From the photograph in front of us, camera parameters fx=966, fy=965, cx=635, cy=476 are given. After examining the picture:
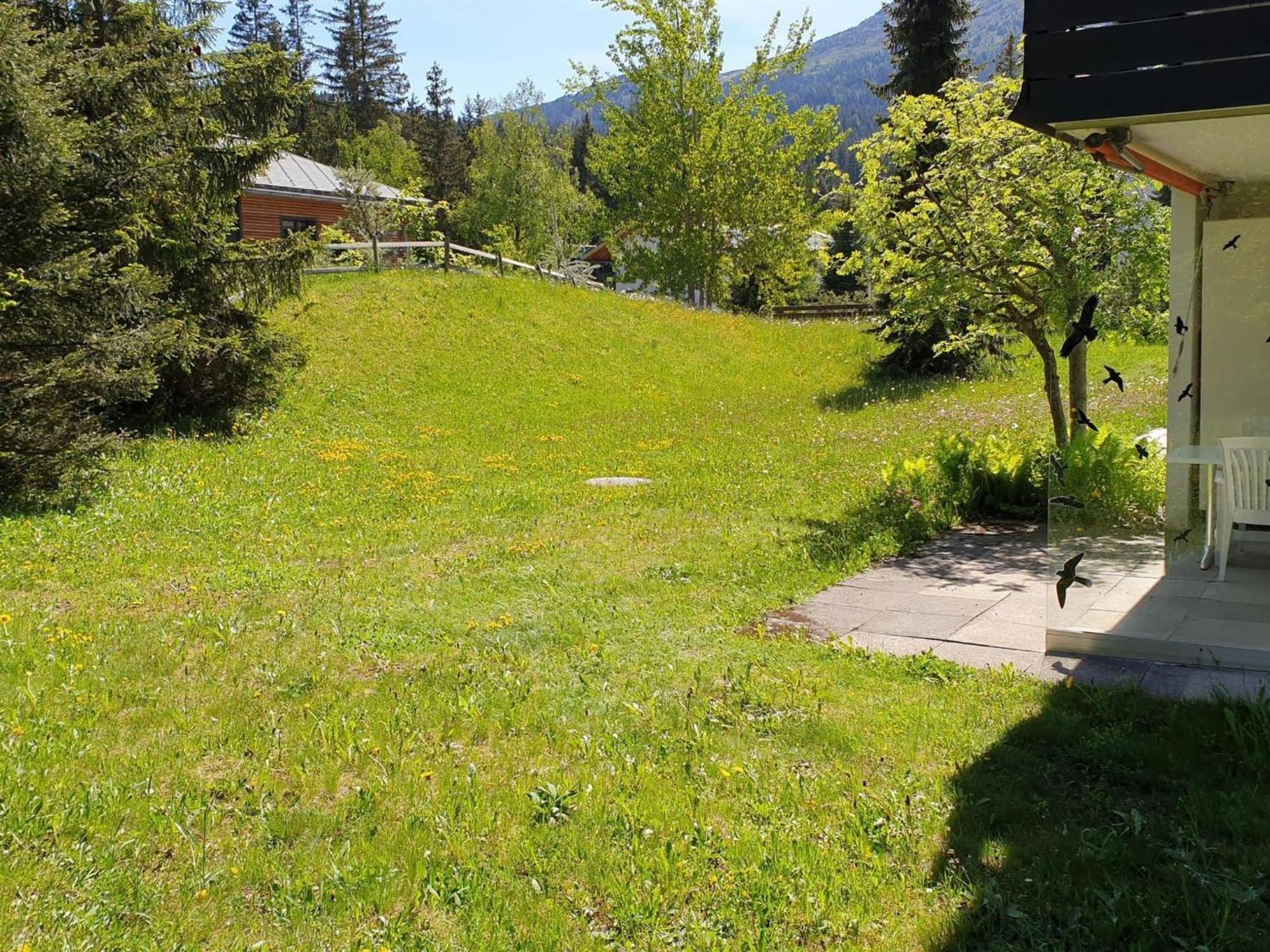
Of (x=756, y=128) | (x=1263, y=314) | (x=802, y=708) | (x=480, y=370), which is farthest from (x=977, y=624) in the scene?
(x=756, y=128)

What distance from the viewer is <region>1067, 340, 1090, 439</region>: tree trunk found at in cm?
773

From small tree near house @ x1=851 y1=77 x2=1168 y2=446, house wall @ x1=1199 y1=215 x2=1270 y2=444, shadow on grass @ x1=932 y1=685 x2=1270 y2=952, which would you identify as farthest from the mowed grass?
small tree near house @ x1=851 y1=77 x2=1168 y2=446

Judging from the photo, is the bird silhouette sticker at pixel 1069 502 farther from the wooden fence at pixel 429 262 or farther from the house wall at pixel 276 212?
the house wall at pixel 276 212

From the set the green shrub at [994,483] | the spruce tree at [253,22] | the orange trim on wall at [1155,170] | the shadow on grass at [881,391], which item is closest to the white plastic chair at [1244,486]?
the orange trim on wall at [1155,170]

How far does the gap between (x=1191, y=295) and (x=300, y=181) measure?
29813mm

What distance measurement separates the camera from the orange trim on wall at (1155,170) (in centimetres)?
485

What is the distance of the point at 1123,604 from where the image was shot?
17.3 feet

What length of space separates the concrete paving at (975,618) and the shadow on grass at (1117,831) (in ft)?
1.33

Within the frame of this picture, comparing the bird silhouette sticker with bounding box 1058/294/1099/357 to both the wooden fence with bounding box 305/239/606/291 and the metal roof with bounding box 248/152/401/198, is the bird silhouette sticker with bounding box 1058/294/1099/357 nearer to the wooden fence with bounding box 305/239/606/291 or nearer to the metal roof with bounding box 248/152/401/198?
the wooden fence with bounding box 305/239/606/291

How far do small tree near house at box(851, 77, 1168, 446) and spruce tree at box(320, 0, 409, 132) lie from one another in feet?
185

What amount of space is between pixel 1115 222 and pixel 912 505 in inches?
118

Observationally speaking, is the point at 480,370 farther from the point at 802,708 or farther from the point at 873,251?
the point at 802,708

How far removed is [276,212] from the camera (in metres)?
30.6

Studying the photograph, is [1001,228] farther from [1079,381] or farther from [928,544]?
[928,544]
